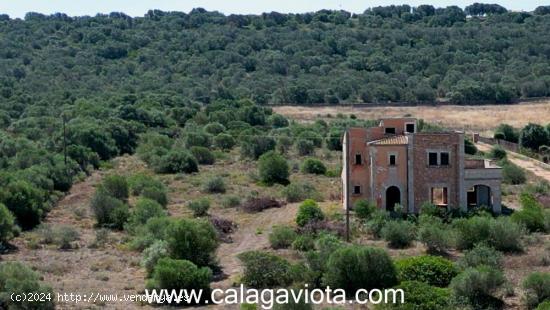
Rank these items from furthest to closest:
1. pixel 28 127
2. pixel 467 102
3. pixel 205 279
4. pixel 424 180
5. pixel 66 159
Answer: pixel 467 102 < pixel 28 127 < pixel 66 159 < pixel 424 180 < pixel 205 279

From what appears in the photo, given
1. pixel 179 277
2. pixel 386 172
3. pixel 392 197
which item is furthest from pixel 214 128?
pixel 179 277

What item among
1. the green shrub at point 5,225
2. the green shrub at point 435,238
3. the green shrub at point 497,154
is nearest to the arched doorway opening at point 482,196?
the green shrub at point 435,238

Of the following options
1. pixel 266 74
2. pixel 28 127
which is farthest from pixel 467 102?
pixel 28 127

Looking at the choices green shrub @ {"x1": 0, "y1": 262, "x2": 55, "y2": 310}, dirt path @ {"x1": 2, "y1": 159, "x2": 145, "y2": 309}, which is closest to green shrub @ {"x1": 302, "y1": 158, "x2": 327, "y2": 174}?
dirt path @ {"x1": 2, "y1": 159, "x2": 145, "y2": 309}

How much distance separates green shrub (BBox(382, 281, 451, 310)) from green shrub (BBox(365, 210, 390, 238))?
9.47 m

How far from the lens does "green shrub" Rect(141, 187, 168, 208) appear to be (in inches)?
1780

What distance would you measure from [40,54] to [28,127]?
177 ft

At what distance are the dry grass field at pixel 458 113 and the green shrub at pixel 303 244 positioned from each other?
46.3 metres

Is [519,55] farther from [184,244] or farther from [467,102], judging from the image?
[184,244]

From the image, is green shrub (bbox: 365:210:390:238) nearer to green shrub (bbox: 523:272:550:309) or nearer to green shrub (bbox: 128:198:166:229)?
green shrub (bbox: 128:198:166:229)

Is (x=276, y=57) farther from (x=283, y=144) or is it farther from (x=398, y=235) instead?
(x=398, y=235)

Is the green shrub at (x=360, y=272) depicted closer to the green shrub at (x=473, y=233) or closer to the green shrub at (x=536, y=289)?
the green shrub at (x=536, y=289)

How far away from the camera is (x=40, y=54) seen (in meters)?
122

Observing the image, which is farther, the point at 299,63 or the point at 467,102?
the point at 299,63
